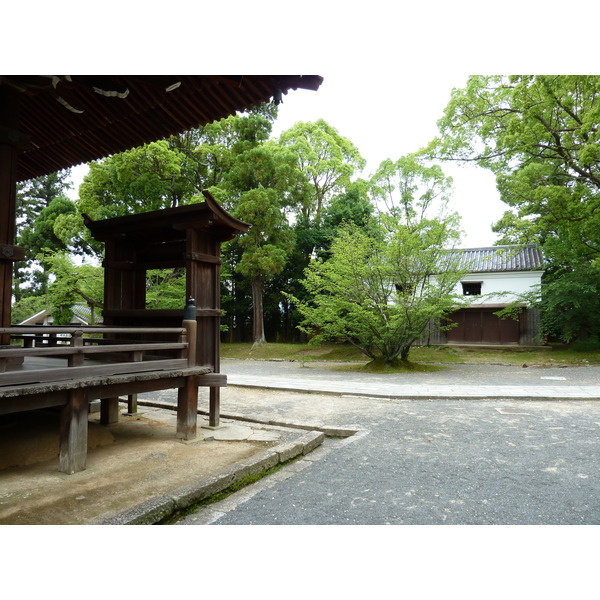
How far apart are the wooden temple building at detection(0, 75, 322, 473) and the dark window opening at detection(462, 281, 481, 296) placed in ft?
65.1

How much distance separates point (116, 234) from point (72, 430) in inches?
123

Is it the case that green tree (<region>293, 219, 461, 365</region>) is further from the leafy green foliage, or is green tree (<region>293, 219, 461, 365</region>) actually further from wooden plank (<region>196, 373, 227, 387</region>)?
wooden plank (<region>196, 373, 227, 387</region>)

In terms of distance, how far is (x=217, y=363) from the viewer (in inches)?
242

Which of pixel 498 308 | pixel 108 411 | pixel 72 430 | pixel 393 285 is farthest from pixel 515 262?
pixel 72 430

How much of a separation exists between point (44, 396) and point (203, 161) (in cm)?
1913

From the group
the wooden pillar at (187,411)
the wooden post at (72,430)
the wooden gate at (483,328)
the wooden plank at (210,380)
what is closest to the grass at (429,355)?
the wooden gate at (483,328)

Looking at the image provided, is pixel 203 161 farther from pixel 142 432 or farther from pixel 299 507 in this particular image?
pixel 299 507

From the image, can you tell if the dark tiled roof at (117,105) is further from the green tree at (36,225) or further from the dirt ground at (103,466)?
the green tree at (36,225)

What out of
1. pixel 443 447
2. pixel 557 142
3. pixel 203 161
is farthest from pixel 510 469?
pixel 203 161

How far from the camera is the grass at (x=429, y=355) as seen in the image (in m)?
15.8

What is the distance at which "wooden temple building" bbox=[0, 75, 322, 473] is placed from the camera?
11.7 ft

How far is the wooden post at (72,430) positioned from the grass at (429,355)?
36.0ft

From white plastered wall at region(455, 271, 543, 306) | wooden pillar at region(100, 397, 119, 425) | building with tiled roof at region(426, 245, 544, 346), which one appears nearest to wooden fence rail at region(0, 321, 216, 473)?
wooden pillar at region(100, 397, 119, 425)

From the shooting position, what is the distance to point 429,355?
1877 centimetres
